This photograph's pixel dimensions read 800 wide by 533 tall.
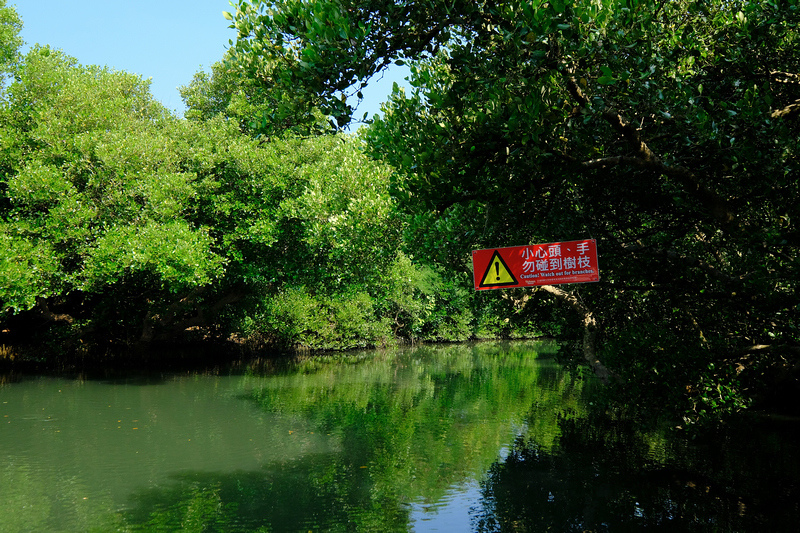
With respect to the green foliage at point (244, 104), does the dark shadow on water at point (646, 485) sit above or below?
below

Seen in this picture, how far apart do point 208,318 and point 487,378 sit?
42.2 feet

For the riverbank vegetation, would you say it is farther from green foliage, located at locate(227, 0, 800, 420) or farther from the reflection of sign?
the reflection of sign

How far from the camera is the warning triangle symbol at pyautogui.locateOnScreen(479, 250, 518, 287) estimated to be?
593 centimetres

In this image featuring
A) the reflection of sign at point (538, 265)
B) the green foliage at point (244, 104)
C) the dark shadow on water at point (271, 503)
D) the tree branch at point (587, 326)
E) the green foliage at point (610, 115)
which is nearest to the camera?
the reflection of sign at point (538, 265)

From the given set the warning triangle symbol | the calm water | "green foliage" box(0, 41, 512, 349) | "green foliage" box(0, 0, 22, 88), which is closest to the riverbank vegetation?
"green foliage" box(0, 41, 512, 349)

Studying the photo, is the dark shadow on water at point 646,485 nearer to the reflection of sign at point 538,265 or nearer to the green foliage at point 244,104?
the reflection of sign at point 538,265

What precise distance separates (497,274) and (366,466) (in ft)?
21.7

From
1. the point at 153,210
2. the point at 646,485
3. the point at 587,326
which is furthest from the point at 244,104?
the point at 646,485

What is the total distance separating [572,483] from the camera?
1014cm

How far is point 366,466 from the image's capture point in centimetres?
1125

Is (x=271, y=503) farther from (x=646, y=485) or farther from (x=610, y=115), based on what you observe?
(x=610, y=115)

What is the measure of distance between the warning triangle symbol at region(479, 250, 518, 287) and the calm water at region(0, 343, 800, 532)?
406 centimetres

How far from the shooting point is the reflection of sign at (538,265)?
5566 mm

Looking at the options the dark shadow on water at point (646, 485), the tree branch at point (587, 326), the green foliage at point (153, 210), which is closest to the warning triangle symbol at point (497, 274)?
the dark shadow on water at point (646, 485)
